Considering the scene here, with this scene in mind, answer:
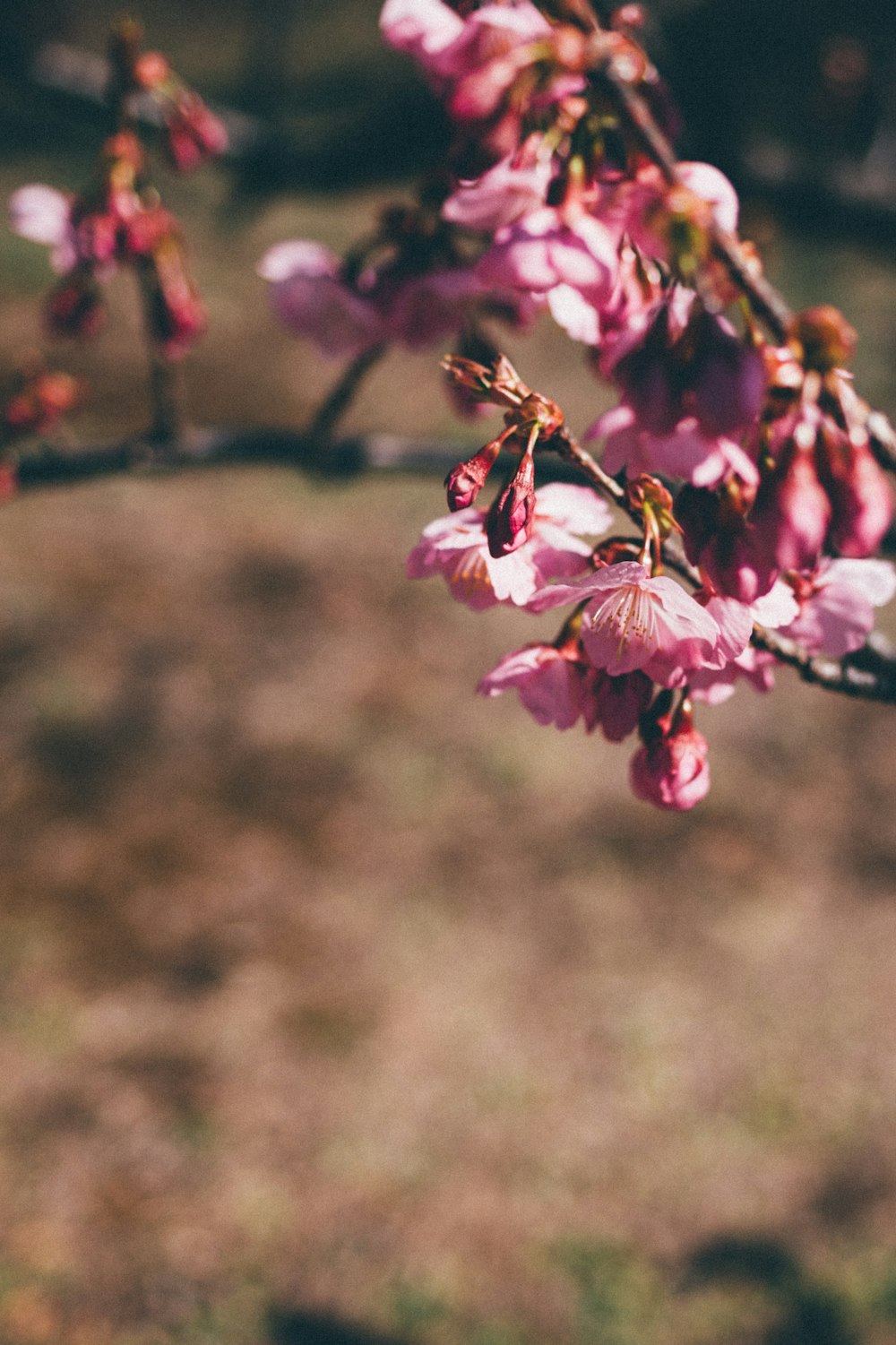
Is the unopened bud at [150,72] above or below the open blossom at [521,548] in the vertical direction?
above

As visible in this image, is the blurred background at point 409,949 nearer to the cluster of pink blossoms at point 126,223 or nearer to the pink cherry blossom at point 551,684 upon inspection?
the cluster of pink blossoms at point 126,223

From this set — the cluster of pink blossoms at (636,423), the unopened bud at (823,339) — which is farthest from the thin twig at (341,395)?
the unopened bud at (823,339)

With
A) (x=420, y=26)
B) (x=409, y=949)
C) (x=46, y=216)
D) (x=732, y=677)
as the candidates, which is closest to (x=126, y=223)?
(x=46, y=216)

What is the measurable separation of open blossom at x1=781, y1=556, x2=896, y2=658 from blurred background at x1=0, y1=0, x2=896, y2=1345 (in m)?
1.44

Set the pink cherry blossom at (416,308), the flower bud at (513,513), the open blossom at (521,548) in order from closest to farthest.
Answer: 1. the flower bud at (513,513)
2. the open blossom at (521,548)
3. the pink cherry blossom at (416,308)

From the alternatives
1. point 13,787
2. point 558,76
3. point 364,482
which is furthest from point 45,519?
point 558,76

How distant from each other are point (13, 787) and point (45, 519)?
219 centimetres

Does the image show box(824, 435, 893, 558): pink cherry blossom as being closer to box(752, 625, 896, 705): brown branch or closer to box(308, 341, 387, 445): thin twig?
box(752, 625, 896, 705): brown branch

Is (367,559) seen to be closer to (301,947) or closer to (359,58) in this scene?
(301,947)

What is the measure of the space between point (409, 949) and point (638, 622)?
3205 millimetres

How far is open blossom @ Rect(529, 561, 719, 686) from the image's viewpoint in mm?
735

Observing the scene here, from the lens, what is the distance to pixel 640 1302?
9.45 ft

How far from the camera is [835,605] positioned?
0.89m

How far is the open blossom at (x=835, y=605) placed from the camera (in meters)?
0.88
